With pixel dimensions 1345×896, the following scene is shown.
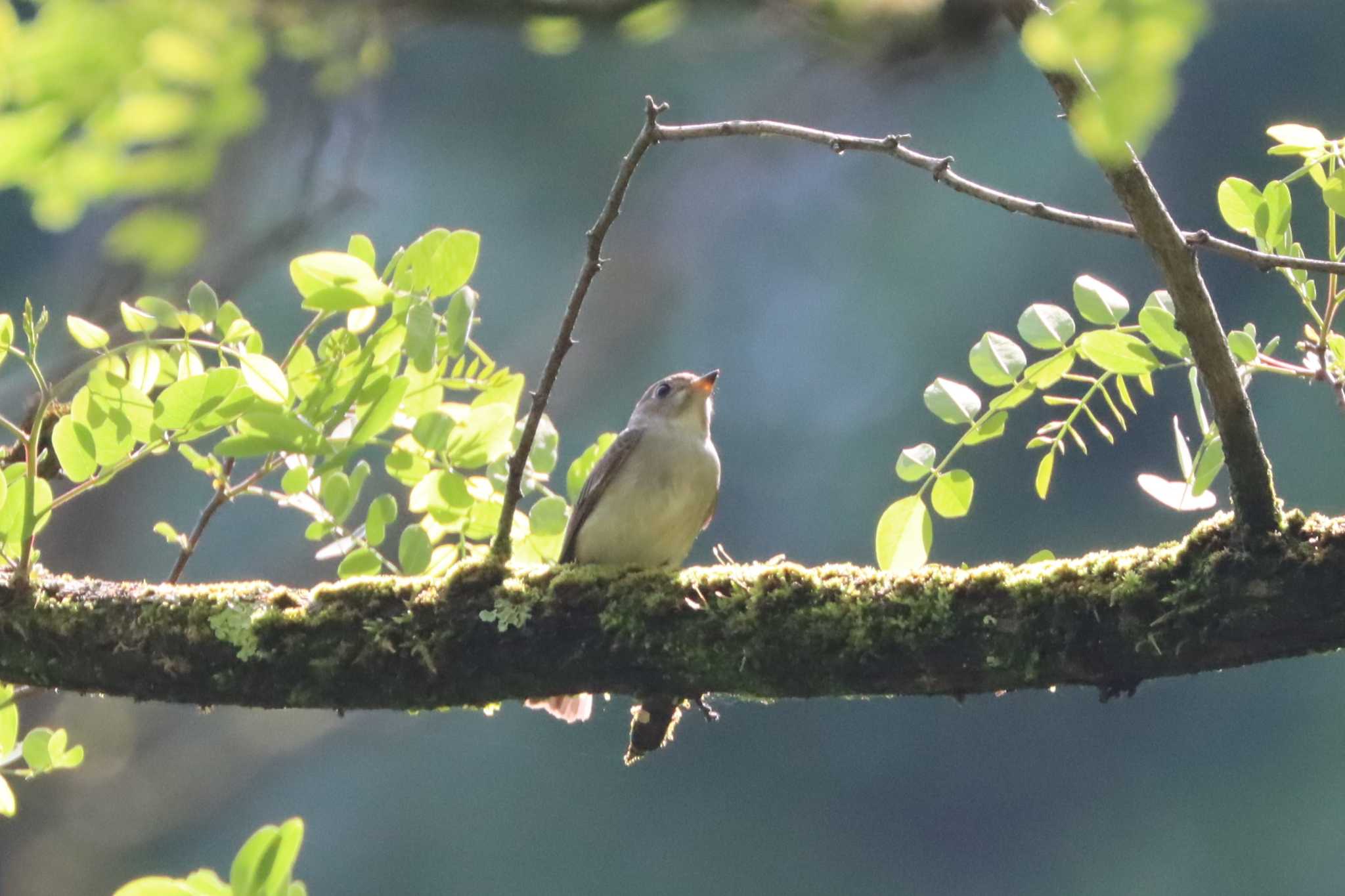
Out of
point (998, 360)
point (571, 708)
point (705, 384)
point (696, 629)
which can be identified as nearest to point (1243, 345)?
point (998, 360)

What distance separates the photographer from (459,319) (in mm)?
2311

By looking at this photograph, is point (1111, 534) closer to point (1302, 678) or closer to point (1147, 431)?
point (1147, 431)

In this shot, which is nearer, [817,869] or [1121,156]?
[1121,156]

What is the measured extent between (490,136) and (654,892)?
619cm

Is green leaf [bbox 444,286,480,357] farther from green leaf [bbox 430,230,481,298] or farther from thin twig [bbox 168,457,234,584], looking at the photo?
thin twig [bbox 168,457,234,584]

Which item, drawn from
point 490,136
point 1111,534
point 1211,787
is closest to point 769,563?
point 1111,534

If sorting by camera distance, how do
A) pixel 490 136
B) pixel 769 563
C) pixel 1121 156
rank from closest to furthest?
pixel 1121 156
pixel 769 563
pixel 490 136

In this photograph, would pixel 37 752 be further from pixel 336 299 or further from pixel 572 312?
pixel 572 312

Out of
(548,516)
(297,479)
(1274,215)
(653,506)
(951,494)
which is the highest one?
(1274,215)

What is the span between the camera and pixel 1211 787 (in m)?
9.32

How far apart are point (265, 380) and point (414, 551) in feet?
1.80

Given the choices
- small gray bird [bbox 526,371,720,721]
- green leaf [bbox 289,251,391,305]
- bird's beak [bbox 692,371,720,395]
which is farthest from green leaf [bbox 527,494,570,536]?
bird's beak [bbox 692,371,720,395]

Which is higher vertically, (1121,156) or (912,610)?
(1121,156)

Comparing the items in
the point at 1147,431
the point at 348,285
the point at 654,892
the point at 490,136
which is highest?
the point at 490,136
